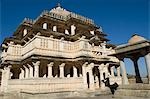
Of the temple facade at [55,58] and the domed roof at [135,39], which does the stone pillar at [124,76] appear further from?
the temple facade at [55,58]

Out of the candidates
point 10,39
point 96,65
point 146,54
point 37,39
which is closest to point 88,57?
point 96,65

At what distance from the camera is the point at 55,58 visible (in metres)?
22.0

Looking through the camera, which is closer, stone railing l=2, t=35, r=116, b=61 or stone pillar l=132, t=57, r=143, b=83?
stone pillar l=132, t=57, r=143, b=83

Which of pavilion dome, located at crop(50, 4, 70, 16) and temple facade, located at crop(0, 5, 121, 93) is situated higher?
pavilion dome, located at crop(50, 4, 70, 16)

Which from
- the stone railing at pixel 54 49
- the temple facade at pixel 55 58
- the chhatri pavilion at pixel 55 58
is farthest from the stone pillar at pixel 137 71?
the stone railing at pixel 54 49

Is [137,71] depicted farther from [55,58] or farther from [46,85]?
[55,58]

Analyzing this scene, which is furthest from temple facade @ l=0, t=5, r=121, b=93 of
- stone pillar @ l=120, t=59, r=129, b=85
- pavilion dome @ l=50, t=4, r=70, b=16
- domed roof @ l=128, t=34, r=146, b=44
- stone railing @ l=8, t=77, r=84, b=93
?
domed roof @ l=128, t=34, r=146, b=44

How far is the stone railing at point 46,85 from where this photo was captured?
1733cm

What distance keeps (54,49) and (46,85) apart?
578 cm

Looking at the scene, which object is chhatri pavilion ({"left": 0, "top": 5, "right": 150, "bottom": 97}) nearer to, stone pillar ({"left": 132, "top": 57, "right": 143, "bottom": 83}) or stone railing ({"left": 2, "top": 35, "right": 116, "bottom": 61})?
stone railing ({"left": 2, "top": 35, "right": 116, "bottom": 61})

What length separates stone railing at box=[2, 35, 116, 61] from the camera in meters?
21.0

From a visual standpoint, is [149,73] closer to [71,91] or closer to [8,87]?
[71,91]

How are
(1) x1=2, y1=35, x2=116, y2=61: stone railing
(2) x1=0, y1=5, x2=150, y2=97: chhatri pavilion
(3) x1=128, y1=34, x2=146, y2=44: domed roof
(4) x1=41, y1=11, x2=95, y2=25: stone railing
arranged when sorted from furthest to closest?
(4) x1=41, y1=11, x2=95, y2=25: stone railing, (1) x1=2, y1=35, x2=116, y2=61: stone railing, (2) x1=0, y1=5, x2=150, y2=97: chhatri pavilion, (3) x1=128, y1=34, x2=146, y2=44: domed roof

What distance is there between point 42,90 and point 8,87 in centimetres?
720
